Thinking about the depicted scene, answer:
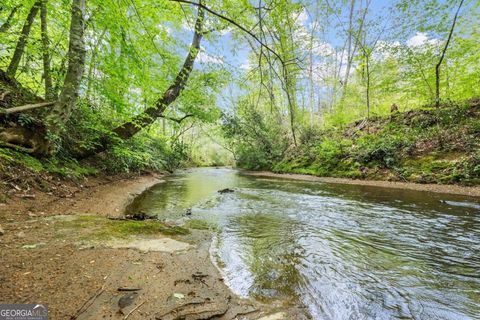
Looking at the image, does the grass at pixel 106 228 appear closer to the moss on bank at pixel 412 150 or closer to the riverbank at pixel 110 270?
the riverbank at pixel 110 270

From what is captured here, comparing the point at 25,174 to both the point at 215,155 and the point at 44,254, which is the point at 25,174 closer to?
the point at 44,254

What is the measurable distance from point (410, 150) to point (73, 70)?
12.4m

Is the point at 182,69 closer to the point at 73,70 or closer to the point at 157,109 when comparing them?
the point at 157,109

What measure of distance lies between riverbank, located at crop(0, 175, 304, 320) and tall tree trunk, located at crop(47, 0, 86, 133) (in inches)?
87.3

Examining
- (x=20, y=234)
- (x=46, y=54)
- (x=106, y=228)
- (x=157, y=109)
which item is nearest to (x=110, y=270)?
(x=106, y=228)

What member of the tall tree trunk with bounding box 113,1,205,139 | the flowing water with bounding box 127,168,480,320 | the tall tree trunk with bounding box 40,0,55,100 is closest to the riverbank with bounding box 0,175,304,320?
A: the flowing water with bounding box 127,168,480,320

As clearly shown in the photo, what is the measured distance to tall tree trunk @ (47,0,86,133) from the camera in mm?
4648

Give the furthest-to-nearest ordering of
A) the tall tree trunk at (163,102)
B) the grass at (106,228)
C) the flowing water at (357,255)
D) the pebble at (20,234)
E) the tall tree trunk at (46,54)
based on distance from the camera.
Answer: the tall tree trunk at (163,102) < the tall tree trunk at (46,54) < the grass at (106,228) < the pebble at (20,234) < the flowing water at (357,255)

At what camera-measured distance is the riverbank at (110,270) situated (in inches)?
70.9

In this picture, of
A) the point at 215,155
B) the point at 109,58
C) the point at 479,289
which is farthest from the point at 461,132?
the point at 215,155

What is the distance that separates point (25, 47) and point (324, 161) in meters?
13.8

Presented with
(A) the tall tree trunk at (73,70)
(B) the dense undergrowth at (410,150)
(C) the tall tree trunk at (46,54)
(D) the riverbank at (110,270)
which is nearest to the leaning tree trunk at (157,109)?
(C) the tall tree trunk at (46,54)

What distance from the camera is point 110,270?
229cm

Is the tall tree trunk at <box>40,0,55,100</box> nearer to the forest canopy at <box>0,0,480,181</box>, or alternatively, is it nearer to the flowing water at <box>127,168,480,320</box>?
the forest canopy at <box>0,0,480,181</box>
